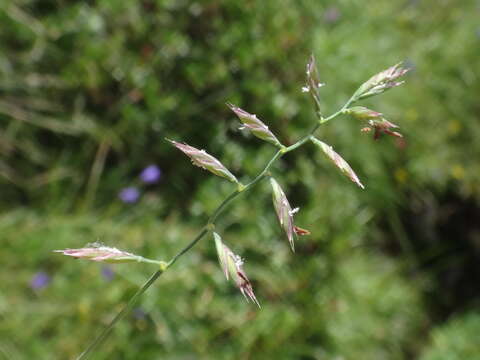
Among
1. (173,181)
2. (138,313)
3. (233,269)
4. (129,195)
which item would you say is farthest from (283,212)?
(173,181)

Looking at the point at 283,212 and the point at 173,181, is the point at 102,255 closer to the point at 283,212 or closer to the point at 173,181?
the point at 283,212

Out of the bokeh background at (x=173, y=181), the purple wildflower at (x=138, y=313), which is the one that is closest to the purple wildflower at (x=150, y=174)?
the bokeh background at (x=173, y=181)

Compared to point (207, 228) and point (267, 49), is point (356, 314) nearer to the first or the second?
point (267, 49)

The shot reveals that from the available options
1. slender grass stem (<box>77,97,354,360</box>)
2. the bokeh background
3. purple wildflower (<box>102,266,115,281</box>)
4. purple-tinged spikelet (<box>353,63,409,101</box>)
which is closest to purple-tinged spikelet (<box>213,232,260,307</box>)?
slender grass stem (<box>77,97,354,360</box>)

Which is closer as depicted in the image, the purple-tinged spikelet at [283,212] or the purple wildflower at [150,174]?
the purple-tinged spikelet at [283,212]

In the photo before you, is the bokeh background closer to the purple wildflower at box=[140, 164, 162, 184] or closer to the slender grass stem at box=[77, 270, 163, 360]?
the purple wildflower at box=[140, 164, 162, 184]

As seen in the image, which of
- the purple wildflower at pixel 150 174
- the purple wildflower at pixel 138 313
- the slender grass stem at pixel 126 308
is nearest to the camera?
the slender grass stem at pixel 126 308

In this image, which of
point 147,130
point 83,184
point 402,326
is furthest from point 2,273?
point 402,326

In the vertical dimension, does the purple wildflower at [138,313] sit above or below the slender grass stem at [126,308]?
below

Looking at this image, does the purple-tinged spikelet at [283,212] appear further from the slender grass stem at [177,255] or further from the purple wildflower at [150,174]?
the purple wildflower at [150,174]
